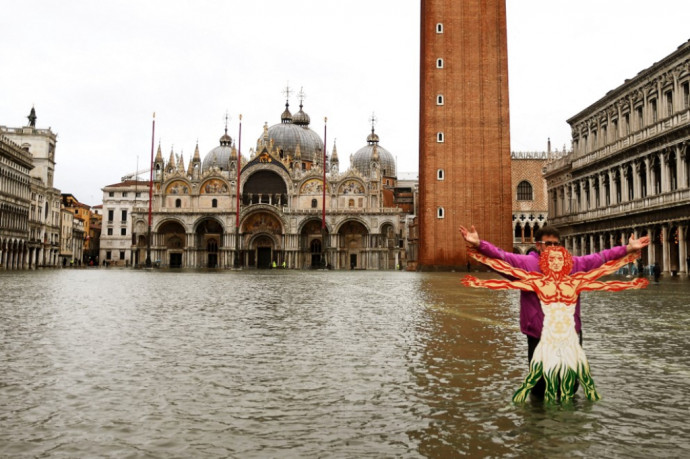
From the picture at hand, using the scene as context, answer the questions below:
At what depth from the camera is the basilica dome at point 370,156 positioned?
97.5m

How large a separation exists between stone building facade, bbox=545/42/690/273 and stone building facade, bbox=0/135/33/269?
4789 centimetres

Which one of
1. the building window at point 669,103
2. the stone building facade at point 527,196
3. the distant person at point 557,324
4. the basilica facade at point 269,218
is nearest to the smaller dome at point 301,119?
the basilica facade at point 269,218

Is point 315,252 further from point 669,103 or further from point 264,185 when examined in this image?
point 669,103

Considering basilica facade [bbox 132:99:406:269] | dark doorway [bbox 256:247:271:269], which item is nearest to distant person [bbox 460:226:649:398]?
basilica facade [bbox 132:99:406:269]

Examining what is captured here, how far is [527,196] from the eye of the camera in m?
70.0

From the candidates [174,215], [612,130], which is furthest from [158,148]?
[612,130]

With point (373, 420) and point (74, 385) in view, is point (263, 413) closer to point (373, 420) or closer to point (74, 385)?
point (373, 420)

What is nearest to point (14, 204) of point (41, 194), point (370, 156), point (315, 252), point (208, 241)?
point (41, 194)

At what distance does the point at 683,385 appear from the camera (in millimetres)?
5828

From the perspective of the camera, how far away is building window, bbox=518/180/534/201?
69938 mm

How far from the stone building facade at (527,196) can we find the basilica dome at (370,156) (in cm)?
3064

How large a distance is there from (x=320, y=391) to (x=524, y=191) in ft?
222

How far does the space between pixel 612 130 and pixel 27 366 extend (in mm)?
42652

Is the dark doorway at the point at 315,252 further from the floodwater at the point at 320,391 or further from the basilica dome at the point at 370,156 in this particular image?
the floodwater at the point at 320,391
